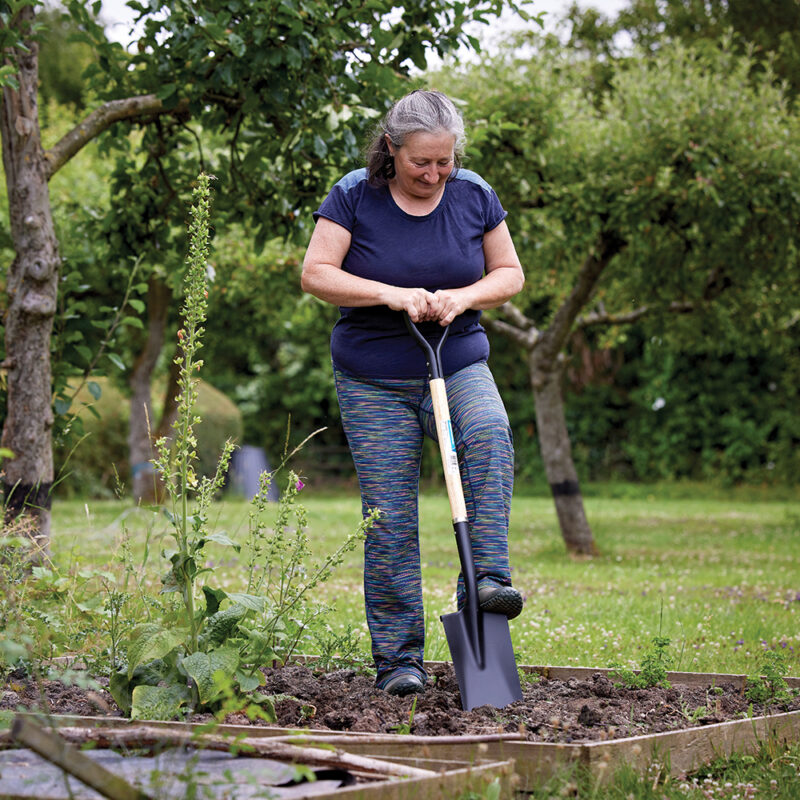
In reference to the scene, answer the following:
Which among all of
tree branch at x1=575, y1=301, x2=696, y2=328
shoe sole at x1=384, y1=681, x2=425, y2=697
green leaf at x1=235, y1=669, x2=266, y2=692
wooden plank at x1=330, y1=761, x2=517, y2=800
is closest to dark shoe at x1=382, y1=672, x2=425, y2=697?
shoe sole at x1=384, y1=681, x2=425, y2=697

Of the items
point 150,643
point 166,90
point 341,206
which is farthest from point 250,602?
point 166,90

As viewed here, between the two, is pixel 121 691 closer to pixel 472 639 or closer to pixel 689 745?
pixel 472 639

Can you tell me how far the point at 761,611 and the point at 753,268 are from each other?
4.43 meters

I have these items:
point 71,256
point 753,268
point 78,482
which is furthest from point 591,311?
Result: point 78,482

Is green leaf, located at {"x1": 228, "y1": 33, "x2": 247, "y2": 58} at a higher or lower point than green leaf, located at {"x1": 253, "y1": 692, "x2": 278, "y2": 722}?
higher

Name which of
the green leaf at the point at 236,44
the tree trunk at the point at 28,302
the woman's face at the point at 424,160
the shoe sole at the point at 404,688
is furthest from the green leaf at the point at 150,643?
the green leaf at the point at 236,44

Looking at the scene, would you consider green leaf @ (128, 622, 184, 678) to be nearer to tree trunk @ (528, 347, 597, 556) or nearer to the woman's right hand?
the woman's right hand

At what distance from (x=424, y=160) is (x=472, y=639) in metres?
1.36

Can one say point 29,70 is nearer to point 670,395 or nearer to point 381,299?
point 381,299

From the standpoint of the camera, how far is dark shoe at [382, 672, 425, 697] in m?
2.91

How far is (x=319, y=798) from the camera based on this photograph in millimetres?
1751

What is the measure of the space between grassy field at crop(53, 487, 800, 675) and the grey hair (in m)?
1.17

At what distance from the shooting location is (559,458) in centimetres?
920

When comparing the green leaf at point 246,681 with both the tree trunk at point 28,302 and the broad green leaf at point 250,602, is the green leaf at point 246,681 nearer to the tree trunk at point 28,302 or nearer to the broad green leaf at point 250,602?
the broad green leaf at point 250,602
